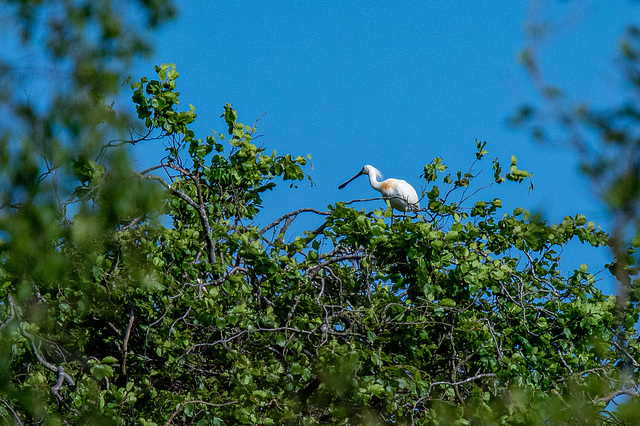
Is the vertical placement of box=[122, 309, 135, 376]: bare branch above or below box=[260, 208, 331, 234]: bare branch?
below

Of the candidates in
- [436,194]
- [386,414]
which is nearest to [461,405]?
[386,414]

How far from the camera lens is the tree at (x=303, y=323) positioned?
16.4 feet

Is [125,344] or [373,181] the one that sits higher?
[373,181]

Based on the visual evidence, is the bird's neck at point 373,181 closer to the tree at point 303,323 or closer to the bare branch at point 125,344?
the tree at point 303,323

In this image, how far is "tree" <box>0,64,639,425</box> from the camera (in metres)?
5.00

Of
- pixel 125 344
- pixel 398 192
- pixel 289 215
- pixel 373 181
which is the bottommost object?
pixel 125 344

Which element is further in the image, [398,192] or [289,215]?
[398,192]

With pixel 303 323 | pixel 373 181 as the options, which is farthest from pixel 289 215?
pixel 373 181

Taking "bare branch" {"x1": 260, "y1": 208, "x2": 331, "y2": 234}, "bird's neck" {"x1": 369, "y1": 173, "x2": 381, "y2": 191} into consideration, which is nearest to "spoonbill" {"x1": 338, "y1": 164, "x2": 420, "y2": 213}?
"bird's neck" {"x1": 369, "y1": 173, "x2": 381, "y2": 191}

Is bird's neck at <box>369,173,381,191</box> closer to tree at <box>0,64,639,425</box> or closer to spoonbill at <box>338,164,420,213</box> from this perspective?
spoonbill at <box>338,164,420,213</box>

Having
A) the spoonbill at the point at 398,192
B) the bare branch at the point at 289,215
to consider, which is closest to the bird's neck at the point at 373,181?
the spoonbill at the point at 398,192

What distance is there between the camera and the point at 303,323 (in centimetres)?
530

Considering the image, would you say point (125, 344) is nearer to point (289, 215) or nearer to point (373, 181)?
point (289, 215)

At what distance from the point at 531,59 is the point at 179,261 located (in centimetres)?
358
